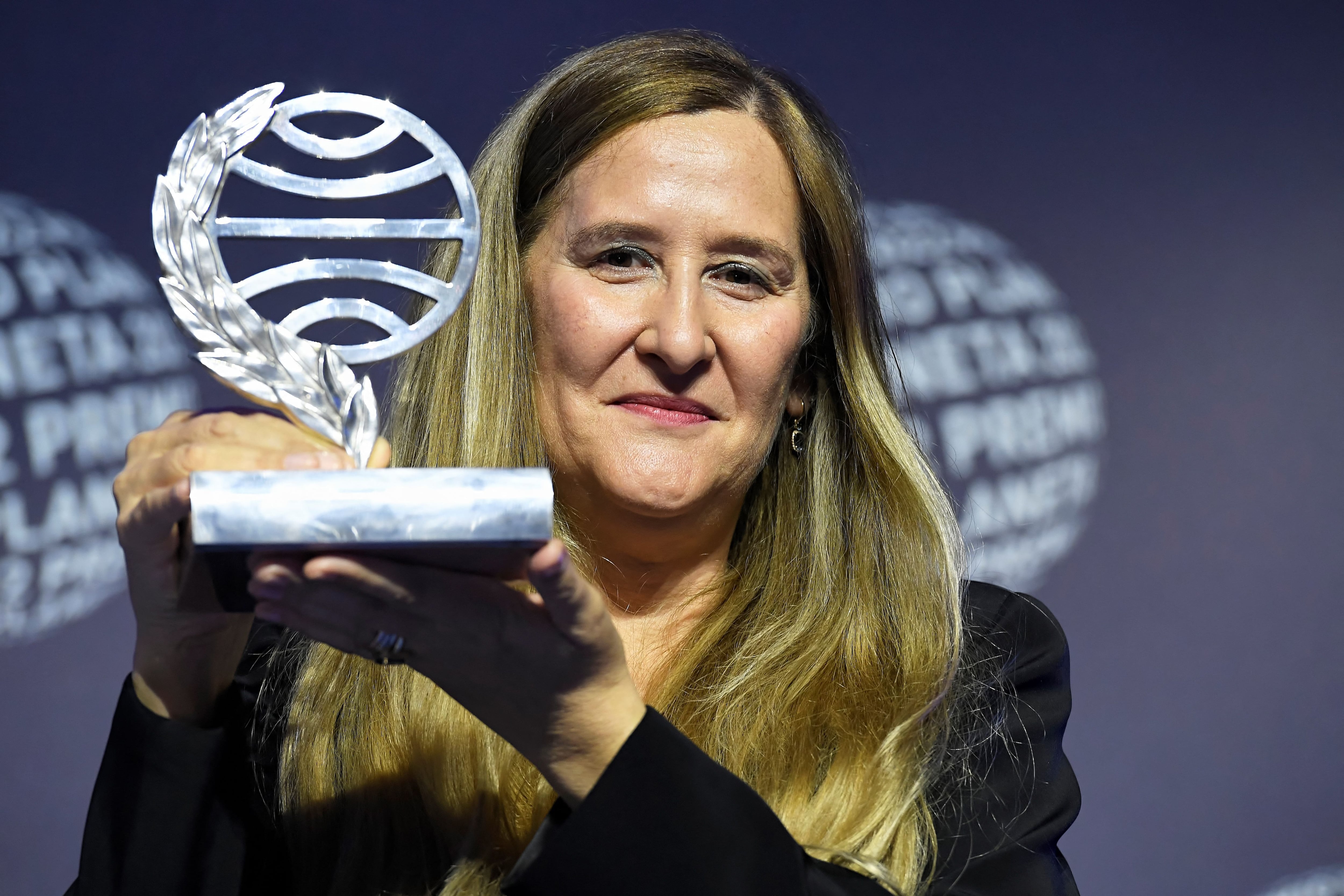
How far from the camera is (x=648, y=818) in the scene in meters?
0.76

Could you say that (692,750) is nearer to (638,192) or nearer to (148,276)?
(638,192)

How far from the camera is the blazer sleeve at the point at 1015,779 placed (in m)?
1.02

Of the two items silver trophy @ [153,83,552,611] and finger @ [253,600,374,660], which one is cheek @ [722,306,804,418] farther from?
finger @ [253,600,374,660]

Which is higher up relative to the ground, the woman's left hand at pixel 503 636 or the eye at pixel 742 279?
the eye at pixel 742 279

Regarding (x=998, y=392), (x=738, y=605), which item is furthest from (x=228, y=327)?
(x=998, y=392)

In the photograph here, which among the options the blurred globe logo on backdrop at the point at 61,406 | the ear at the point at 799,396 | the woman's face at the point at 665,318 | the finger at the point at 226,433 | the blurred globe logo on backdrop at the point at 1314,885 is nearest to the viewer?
the finger at the point at 226,433

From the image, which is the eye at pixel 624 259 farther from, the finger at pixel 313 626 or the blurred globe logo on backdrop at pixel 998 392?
the blurred globe logo on backdrop at pixel 998 392

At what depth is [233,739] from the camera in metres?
0.92

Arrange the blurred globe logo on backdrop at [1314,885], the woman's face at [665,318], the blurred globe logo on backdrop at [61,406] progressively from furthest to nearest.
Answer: the blurred globe logo on backdrop at [1314,885] < the blurred globe logo on backdrop at [61,406] < the woman's face at [665,318]

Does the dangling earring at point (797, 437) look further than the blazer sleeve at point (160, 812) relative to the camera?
Yes

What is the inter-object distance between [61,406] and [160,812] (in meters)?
1.64

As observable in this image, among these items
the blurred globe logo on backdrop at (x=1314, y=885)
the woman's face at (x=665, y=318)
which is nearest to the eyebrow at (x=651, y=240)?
the woman's face at (x=665, y=318)

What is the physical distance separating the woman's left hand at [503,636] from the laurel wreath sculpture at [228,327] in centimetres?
18

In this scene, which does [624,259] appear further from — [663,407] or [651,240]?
[663,407]
